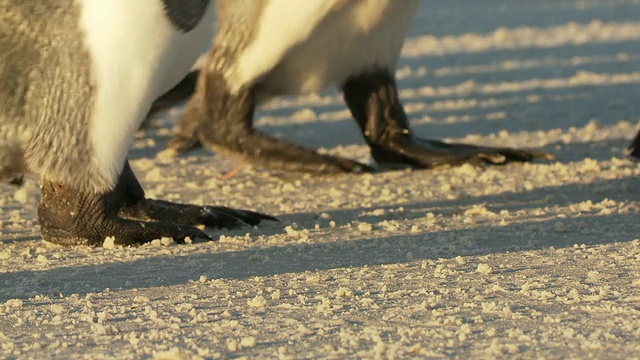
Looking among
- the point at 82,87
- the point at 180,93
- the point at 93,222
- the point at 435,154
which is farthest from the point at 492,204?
the point at 82,87

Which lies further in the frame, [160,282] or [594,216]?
[594,216]

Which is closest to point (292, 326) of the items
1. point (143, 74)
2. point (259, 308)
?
point (259, 308)

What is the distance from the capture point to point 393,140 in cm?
528

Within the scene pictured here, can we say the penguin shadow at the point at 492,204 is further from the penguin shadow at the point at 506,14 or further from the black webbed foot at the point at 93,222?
the penguin shadow at the point at 506,14

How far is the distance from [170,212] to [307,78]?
1023mm

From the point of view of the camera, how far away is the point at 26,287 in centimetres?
344

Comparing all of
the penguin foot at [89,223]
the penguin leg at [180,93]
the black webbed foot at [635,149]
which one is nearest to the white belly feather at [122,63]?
the penguin foot at [89,223]

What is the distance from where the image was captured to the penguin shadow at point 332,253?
11.5 feet

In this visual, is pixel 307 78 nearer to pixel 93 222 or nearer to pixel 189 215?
pixel 189 215

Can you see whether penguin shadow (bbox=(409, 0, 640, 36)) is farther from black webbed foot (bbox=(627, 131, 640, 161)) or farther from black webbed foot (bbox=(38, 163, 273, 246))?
black webbed foot (bbox=(38, 163, 273, 246))

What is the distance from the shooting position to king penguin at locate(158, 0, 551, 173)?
191 inches

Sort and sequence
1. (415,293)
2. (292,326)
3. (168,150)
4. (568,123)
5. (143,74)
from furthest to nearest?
1. (568,123)
2. (168,150)
3. (143,74)
4. (415,293)
5. (292,326)

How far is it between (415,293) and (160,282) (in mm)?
616

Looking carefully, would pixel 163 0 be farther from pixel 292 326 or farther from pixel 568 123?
pixel 568 123
